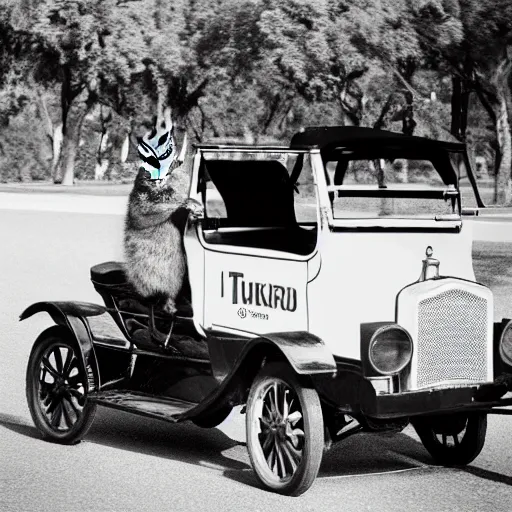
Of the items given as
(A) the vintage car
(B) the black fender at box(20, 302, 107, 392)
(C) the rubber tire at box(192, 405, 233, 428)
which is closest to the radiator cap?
(A) the vintage car

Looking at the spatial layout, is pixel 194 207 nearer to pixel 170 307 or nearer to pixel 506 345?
pixel 170 307

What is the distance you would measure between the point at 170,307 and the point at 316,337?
4.09ft

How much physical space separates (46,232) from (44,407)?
17723 millimetres

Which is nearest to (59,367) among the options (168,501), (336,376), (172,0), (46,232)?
(168,501)

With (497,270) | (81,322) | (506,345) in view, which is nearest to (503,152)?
(497,270)

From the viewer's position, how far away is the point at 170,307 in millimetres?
6859

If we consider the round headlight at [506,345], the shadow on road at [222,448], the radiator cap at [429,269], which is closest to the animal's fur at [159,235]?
the shadow on road at [222,448]

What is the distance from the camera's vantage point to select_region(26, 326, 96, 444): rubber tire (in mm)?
6969

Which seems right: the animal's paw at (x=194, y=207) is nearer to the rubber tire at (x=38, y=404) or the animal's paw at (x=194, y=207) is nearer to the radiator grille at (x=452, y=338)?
the rubber tire at (x=38, y=404)

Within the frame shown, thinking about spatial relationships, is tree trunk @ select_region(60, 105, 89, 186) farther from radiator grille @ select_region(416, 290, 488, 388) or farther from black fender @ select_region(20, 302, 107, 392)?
radiator grille @ select_region(416, 290, 488, 388)

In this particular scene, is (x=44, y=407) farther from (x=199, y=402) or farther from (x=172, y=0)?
(x=172, y=0)

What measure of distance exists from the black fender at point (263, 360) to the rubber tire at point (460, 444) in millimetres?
851

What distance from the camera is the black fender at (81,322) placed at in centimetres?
696

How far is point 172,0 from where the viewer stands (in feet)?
150
